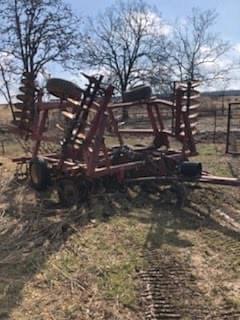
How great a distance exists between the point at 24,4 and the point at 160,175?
1573 cm

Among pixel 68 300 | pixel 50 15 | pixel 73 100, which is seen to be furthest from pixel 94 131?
pixel 50 15

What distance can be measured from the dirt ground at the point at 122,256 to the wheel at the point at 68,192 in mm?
154

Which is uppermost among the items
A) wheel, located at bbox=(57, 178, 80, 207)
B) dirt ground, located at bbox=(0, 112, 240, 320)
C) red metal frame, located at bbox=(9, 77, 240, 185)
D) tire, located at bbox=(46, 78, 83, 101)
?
tire, located at bbox=(46, 78, 83, 101)

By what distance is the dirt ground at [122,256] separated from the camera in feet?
Result: 11.1

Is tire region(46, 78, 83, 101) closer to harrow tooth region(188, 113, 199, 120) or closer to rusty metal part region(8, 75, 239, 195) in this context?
rusty metal part region(8, 75, 239, 195)

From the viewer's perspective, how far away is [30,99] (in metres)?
7.80

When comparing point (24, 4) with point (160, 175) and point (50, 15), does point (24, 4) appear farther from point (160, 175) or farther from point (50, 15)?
point (160, 175)

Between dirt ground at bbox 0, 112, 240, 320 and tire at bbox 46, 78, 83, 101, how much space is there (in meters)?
1.36

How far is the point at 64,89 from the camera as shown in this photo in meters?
6.70

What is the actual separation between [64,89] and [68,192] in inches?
57.5

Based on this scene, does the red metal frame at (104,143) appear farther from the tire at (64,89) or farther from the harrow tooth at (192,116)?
the tire at (64,89)

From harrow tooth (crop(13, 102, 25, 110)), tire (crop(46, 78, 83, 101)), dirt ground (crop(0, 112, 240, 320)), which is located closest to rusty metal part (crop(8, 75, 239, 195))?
tire (crop(46, 78, 83, 101))

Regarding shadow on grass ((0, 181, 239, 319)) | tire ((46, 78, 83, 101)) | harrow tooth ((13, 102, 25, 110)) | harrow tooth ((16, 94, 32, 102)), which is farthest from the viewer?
harrow tooth ((13, 102, 25, 110))

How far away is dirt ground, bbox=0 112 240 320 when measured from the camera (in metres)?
3.38
